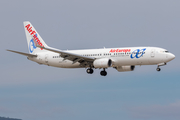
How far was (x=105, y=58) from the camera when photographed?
2507 inches

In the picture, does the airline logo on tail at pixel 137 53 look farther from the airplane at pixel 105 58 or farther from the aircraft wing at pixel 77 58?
the aircraft wing at pixel 77 58

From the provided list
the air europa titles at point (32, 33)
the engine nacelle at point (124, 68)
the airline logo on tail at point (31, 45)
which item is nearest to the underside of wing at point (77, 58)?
the engine nacelle at point (124, 68)

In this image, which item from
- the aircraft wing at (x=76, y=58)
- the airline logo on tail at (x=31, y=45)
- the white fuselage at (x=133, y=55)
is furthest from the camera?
the airline logo on tail at (x=31, y=45)

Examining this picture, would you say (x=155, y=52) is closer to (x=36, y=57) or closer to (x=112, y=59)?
(x=112, y=59)

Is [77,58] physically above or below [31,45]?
below

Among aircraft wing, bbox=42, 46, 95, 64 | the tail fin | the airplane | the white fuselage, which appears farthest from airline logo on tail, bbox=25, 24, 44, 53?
the white fuselage

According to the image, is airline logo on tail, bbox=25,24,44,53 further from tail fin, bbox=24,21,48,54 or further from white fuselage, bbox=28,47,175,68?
white fuselage, bbox=28,47,175,68

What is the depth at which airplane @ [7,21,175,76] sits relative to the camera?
6184 centimetres

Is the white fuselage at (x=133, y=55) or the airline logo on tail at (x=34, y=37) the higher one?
the airline logo on tail at (x=34, y=37)

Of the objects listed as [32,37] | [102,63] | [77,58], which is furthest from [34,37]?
[102,63]

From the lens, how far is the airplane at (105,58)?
61844 mm

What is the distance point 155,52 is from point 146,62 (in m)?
2.41

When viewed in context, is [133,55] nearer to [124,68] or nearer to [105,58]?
[105,58]

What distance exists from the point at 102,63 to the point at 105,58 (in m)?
→ 1.57
